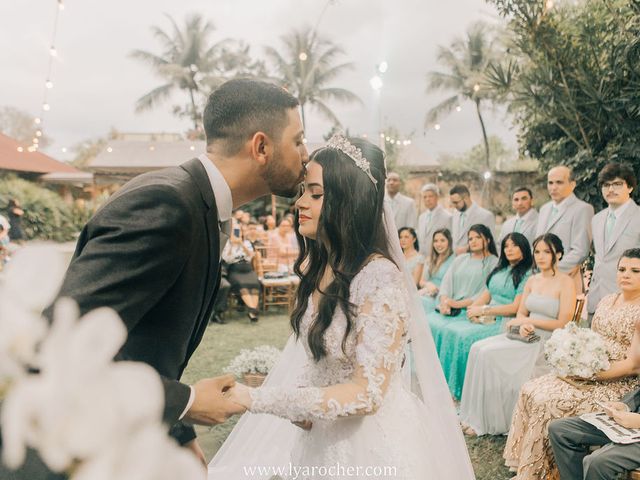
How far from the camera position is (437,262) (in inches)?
267

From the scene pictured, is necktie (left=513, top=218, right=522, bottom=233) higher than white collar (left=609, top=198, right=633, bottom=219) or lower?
lower

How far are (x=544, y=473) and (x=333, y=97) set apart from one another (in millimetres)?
27500

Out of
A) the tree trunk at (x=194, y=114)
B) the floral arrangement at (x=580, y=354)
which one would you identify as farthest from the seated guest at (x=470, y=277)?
the tree trunk at (x=194, y=114)

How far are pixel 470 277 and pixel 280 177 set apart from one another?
4.57m

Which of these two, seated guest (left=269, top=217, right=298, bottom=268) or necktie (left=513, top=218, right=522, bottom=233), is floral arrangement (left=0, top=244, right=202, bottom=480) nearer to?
necktie (left=513, top=218, right=522, bottom=233)

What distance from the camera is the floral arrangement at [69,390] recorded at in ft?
1.26

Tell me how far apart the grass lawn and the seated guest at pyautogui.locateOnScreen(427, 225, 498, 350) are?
165cm

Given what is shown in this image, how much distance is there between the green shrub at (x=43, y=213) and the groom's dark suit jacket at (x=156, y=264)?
2113 cm

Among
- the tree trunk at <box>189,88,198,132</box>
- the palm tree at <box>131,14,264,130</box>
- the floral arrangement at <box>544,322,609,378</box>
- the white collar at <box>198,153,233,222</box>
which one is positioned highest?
the palm tree at <box>131,14,264,130</box>

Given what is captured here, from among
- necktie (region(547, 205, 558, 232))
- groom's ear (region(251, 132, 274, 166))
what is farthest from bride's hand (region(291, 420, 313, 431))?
necktie (region(547, 205, 558, 232))

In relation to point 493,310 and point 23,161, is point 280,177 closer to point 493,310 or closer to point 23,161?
point 493,310

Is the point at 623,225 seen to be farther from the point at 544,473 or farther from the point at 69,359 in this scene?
the point at 69,359

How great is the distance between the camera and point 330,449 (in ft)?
6.82

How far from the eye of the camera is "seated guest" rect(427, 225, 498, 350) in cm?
589
